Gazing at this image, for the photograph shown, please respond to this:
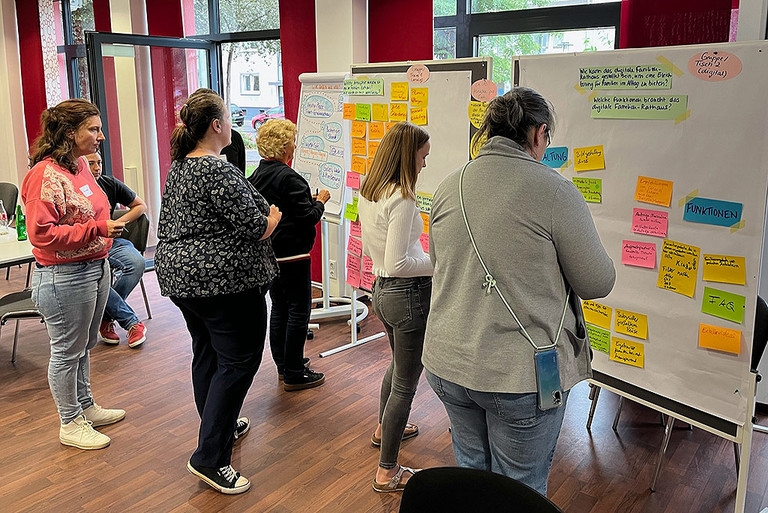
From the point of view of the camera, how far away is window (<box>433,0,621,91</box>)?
4094 mm

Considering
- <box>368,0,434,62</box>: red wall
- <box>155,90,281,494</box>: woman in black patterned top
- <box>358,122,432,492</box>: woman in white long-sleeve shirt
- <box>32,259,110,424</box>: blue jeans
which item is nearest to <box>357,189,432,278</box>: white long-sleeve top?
<box>358,122,432,492</box>: woman in white long-sleeve shirt

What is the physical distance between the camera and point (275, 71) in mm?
6086

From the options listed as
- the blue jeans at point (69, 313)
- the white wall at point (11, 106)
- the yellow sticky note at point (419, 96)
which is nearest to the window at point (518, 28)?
the yellow sticky note at point (419, 96)

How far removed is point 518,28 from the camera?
439 cm

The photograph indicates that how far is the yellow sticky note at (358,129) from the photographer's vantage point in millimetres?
3803

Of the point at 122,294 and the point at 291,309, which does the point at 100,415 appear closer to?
the point at 291,309

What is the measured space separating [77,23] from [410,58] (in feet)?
16.6

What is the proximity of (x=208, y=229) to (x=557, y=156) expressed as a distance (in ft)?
4.40

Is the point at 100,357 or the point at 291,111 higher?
the point at 291,111

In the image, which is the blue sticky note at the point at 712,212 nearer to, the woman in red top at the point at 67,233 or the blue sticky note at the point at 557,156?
the blue sticky note at the point at 557,156

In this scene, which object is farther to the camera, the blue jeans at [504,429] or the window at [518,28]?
the window at [518,28]

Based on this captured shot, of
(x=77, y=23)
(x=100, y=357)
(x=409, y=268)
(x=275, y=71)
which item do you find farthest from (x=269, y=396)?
(x=77, y=23)

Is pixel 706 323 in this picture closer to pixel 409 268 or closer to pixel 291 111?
pixel 409 268

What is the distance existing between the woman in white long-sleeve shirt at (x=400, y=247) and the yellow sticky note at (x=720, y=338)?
3.03 feet
